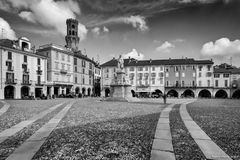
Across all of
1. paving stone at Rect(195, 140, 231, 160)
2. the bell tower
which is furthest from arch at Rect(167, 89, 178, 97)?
paving stone at Rect(195, 140, 231, 160)

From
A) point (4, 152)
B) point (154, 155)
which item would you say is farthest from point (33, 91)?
point (154, 155)

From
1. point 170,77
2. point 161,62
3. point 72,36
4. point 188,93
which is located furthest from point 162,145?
point 72,36

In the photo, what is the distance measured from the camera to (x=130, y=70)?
53594 millimetres

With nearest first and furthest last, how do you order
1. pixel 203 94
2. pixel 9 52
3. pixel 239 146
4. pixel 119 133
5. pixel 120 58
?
pixel 239 146 < pixel 119 133 < pixel 120 58 < pixel 9 52 < pixel 203 94

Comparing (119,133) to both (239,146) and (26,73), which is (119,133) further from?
(26,73)

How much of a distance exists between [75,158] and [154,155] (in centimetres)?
197

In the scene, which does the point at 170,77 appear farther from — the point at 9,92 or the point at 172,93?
the point at 9,92

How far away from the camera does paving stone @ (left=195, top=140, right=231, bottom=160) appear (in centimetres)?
368

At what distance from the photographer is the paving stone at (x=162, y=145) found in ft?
13.8

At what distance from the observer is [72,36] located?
65.4 m

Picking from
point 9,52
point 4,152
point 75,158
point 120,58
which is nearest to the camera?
point 75,158

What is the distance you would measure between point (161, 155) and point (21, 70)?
Answer: 39.5 m

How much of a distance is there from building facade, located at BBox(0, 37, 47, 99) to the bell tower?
90.4 ft

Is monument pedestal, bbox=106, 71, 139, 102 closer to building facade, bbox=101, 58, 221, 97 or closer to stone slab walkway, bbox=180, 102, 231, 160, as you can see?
stone slab walkway, bbox=180, 102, 231, 160
